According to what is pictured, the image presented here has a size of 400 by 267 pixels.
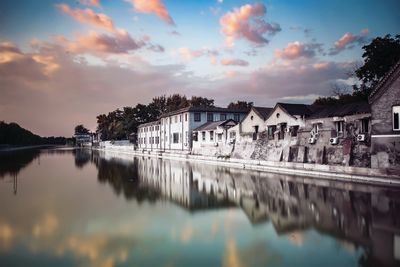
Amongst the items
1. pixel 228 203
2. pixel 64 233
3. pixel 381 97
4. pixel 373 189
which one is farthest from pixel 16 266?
pixel 381 97

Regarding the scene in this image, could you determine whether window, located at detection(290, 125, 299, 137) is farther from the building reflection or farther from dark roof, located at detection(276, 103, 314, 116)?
the building reflection

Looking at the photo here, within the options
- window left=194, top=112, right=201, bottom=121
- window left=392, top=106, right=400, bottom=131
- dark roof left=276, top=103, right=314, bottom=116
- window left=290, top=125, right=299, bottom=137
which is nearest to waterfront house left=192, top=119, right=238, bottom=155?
window left=194, top=112, right=201, bottom=121

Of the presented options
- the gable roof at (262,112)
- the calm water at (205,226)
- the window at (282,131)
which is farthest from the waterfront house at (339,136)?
the gable roof at (262,112)

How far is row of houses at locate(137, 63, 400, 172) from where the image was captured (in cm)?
1919

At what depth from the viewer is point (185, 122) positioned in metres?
49.8

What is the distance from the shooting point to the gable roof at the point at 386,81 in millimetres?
19016

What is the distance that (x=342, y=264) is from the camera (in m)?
7.41

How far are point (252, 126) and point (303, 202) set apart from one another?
66.4ft

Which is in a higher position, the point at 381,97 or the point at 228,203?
the point at 381,97

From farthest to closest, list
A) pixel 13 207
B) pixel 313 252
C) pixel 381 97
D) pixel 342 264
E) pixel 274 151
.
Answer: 1. pixel 274 151
2. pixel 381 97
3. pixel 13 207
4. pixel 313 252
5. pixel 342 264

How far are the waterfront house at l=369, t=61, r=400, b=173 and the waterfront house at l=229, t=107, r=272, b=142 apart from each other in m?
13.0

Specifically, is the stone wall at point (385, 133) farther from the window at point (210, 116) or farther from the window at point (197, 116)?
the window at point (210, 116)

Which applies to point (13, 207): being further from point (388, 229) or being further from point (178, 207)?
point (388, 229)

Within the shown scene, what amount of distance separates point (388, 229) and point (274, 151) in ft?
60.5
